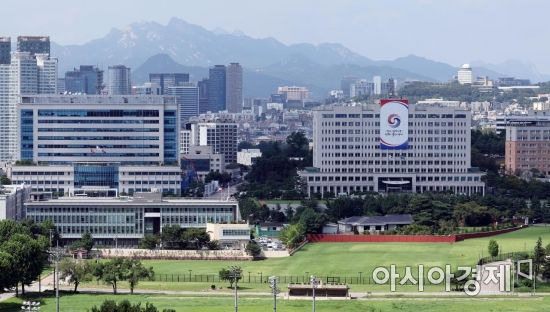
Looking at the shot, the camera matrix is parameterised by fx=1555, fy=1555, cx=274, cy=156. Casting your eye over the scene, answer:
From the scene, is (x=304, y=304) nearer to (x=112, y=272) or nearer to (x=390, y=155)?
(x=112, y=272)

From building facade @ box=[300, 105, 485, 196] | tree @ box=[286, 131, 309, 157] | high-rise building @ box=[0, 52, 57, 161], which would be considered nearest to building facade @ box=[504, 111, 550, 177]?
building facade @ box=[300, 105, 485, 196]

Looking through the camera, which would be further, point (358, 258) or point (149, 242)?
point (149, 242)

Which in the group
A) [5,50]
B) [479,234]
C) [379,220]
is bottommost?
[479,234]

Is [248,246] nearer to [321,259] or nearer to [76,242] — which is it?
[321,259]

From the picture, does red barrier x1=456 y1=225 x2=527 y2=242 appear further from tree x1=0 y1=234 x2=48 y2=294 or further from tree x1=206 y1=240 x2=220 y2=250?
tree x1=0 y1=234 x2=48 y2=294

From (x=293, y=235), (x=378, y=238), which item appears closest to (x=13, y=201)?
(x=293, y=235)

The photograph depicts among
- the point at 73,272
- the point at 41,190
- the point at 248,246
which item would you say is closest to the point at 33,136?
the point at 41,190
